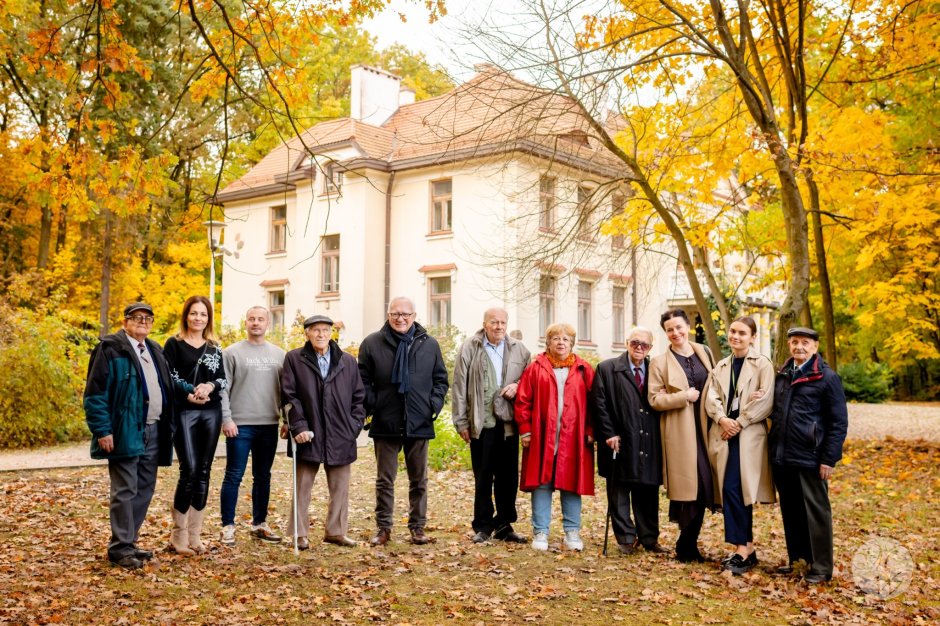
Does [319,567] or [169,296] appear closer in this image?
[319,567]

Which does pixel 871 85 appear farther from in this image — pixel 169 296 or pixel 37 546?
pixel 169 296

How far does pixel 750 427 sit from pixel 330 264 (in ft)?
73.8

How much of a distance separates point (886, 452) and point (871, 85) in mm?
6256

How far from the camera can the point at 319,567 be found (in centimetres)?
718

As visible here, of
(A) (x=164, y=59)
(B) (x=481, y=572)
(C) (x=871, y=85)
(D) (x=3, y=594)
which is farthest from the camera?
(A) (x=164, y=59)

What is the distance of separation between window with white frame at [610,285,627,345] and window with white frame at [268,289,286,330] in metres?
10.5

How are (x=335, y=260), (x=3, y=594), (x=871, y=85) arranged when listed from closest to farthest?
(x=3, y=594)
(x=871, y=85)
(x=335, y=260)

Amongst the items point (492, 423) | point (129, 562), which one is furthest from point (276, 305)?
point (129, 562)

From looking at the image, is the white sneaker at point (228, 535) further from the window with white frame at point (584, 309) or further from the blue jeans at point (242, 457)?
the window with white frame at point (584, 309)

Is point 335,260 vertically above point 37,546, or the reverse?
point 335,260

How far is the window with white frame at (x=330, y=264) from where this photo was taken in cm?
2858

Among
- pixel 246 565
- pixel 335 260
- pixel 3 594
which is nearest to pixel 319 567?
pixel 246 565

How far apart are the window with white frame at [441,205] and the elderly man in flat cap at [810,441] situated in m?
20.2

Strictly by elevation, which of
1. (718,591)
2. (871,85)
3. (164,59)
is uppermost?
(164,59)
